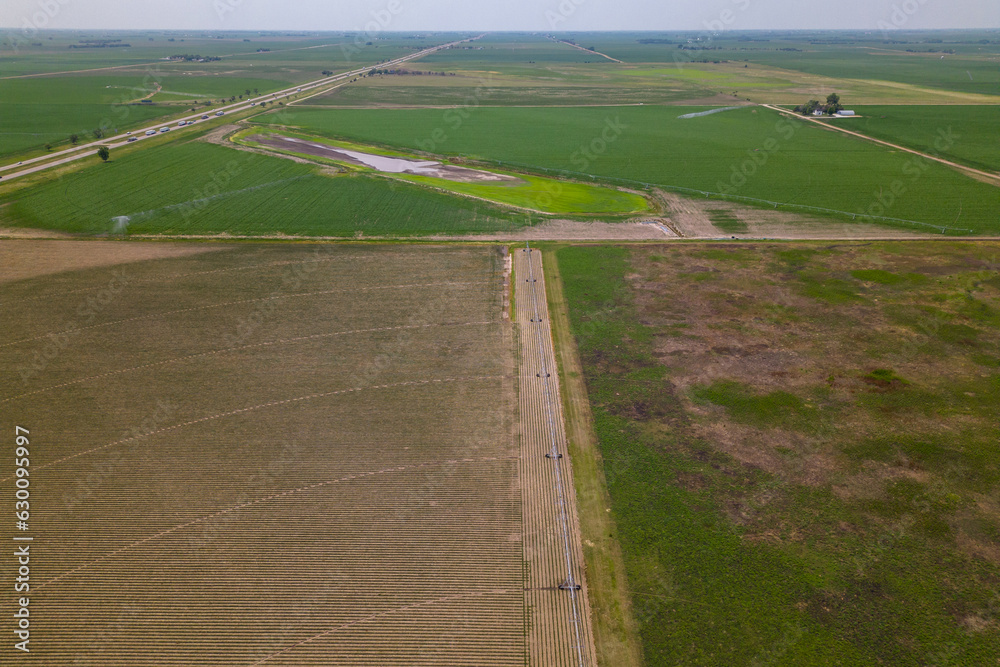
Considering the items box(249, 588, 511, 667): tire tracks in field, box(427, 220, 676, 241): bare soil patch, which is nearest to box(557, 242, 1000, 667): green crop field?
box(249, 588, 511, 667): tire tracks in field

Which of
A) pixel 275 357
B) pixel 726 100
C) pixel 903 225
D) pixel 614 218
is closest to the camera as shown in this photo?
pixel 275 357

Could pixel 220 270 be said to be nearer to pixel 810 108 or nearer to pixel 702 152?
pixel 702 152

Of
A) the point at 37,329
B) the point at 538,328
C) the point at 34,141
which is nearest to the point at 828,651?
the point at 538,328

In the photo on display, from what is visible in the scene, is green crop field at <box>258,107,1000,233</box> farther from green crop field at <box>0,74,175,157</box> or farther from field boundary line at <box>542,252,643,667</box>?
field boundary line at <box>542,252,643,667</box>

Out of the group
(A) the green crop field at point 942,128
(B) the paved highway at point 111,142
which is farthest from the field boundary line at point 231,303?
(A) the green crop field at point 942,128

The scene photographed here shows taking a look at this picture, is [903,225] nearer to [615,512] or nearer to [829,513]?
[829,513]

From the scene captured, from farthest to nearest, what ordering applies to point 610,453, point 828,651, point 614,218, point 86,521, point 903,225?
1. point 614,218
2. point 903,225
3. point 610,453
4. point 86,521
5. point 828,651

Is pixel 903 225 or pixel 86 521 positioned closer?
pixel 86 521

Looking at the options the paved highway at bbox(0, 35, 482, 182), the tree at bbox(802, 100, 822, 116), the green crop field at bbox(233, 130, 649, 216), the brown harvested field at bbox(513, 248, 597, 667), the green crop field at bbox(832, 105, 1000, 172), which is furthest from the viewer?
the tree at bbox(802, 100, 822, 116)
